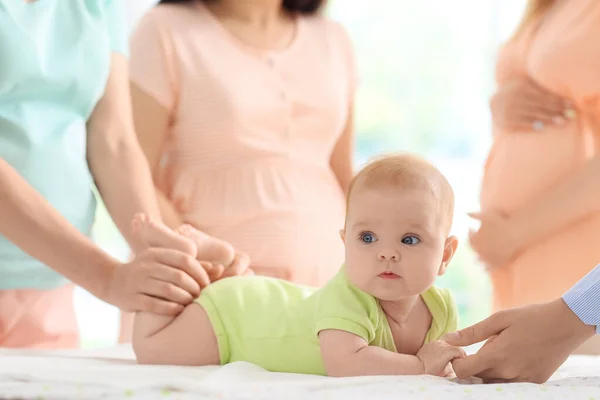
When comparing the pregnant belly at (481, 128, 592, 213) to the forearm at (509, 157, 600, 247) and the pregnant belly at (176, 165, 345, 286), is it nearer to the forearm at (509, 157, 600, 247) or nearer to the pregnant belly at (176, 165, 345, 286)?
the forearm at (509, 157, 600, 247)

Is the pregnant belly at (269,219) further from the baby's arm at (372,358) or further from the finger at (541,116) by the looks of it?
the baby's arm at (372,358)

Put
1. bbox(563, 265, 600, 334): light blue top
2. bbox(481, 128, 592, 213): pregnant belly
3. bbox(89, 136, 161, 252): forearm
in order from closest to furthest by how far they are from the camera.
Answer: bbox(563, 265, 600, 334): light blue top
bbox(89, 136, 161, 252): forearm
bbox(481, 128, 592, 213): pregnant belly

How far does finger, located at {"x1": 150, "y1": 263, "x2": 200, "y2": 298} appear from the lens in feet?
4.27

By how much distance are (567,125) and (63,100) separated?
4.26 feet

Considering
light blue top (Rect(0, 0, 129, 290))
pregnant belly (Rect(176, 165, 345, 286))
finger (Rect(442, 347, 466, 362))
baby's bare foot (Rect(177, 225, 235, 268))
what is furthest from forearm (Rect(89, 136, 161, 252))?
finger (Rect(442, 347, 466, 362))

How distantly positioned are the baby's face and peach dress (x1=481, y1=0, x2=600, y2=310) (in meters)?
1.09

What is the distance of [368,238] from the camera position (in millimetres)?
1124

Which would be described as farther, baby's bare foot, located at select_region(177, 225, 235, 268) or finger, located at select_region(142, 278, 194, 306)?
baby's bare foot, located at select_region(177, 225, 235, 268)

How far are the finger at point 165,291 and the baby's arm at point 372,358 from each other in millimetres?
286

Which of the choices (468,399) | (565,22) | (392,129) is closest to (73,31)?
(468,399)

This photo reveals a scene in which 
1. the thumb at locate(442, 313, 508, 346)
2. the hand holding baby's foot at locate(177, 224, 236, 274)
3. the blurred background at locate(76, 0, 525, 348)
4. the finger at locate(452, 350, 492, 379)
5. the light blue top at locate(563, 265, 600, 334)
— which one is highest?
the light blue top at locate(563, 265, 600, 334)

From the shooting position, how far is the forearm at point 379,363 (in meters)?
1.07

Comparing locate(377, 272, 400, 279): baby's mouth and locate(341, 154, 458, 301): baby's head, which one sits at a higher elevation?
locate(341, 154, 458, 301): baby's head

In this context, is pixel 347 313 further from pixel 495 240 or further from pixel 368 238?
pixel 495 240
